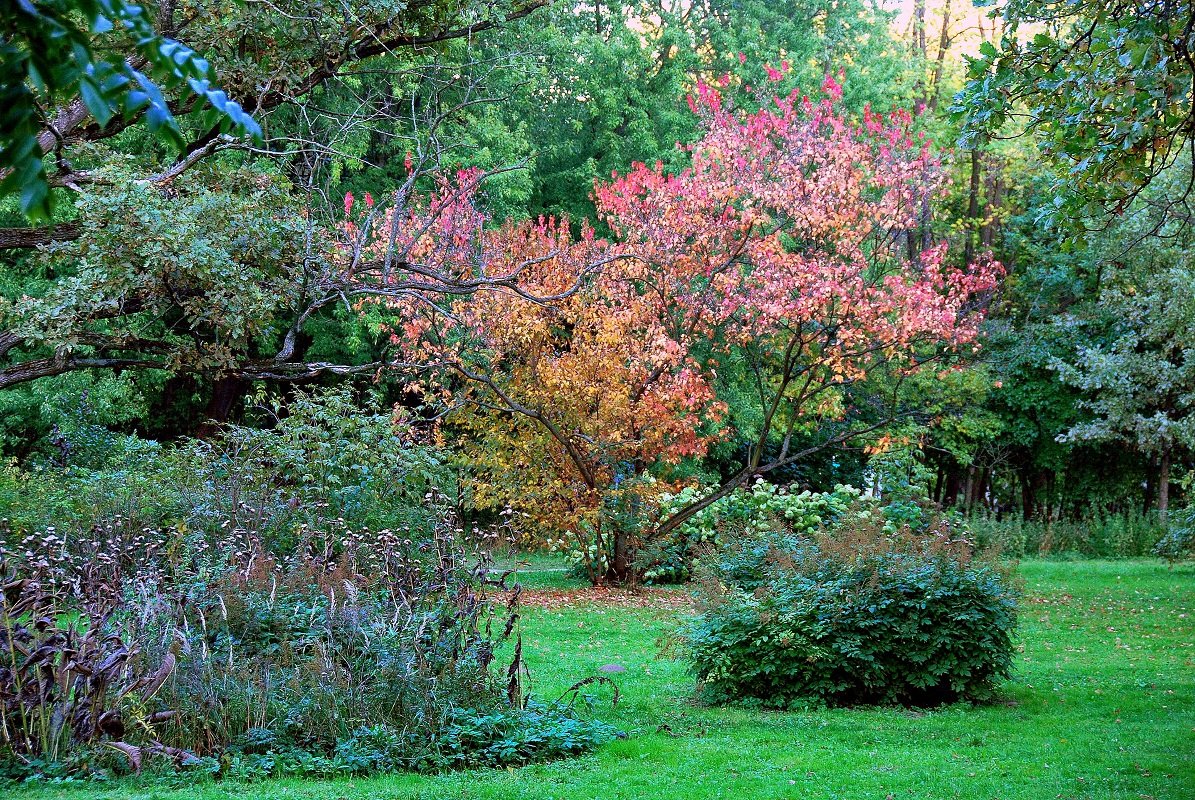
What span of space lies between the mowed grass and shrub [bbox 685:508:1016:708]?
0.28m

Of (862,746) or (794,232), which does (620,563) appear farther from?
(862,746)

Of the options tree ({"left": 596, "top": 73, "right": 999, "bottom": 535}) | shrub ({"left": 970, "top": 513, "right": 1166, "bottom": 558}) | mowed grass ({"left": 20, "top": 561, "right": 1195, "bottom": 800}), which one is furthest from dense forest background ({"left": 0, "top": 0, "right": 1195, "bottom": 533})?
mowed grass ({"left": 20, "top": 561, "right": 1195, "bottom": 800})

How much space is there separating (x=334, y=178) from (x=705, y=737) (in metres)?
12.0

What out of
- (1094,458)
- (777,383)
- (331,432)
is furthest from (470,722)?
(1094,458)

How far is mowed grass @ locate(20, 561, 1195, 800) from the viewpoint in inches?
206

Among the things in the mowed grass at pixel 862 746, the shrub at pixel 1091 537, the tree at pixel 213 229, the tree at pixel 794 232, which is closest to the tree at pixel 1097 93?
the mowed grass at pixel 862 746

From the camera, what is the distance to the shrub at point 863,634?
24.1 feet

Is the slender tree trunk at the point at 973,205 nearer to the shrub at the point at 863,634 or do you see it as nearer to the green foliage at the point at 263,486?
the green foliage at the point at 263,486

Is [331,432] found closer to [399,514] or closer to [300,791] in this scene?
[399,514]

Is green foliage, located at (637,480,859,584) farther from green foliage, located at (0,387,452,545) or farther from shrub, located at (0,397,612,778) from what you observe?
shrub, located at (0,397,612,778)

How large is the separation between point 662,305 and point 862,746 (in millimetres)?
→ 9262

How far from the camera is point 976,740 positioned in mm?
6449

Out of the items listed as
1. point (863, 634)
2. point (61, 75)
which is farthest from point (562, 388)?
point (61, 75)

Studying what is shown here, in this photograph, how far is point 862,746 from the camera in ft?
20.6
